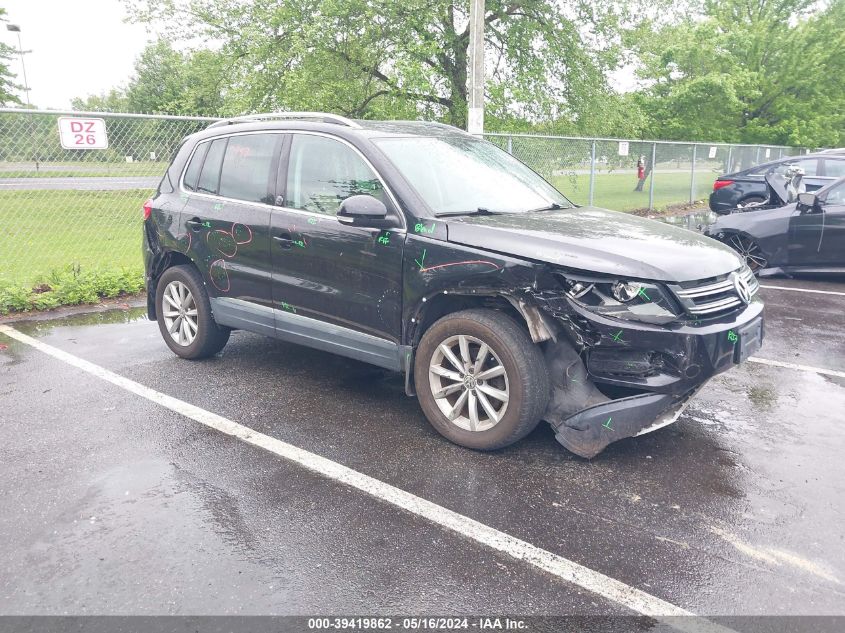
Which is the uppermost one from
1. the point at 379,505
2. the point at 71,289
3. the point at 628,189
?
the point at 628,189

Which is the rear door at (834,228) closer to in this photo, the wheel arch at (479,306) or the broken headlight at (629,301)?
the broken headlight at (629,301)

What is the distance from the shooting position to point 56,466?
3.73 metres

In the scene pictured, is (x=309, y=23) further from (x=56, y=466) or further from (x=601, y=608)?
(x=601, y=608)

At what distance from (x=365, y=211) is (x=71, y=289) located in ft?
17.2

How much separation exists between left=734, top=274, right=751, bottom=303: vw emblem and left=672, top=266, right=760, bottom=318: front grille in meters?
0.02

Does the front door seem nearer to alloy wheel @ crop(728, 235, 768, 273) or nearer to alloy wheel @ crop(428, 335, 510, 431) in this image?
alloy wheel @ crop(428, 335, 510, 431)

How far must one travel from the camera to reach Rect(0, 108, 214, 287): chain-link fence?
744cm

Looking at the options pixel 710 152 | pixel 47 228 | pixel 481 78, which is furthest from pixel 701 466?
pixel 710 152

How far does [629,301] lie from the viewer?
3.47 metres

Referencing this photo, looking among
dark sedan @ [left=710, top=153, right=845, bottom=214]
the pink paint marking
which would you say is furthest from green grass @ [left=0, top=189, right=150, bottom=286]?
dark sedan @ [left=710, top=153, right=845, bottom=214]

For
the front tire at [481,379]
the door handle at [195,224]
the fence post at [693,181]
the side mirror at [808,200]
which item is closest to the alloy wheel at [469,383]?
the front tire at [481,379]

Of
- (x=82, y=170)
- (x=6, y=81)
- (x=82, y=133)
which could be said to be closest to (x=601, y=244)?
(x=82, y=133)

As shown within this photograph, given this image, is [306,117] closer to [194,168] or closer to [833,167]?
[194,168]

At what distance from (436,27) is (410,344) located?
14.1 metres
